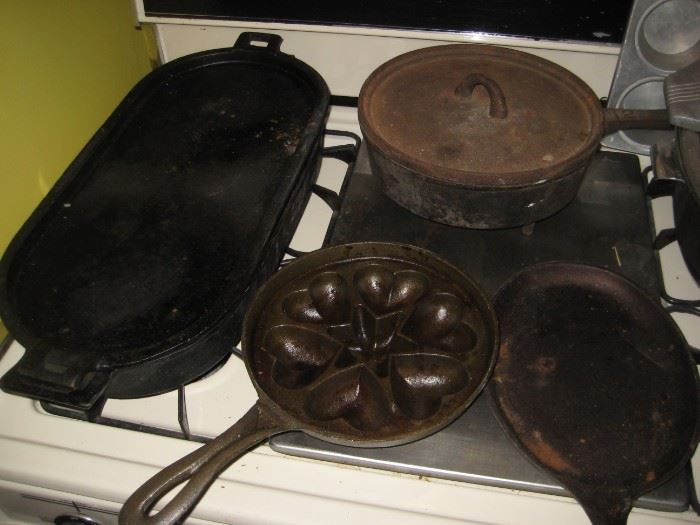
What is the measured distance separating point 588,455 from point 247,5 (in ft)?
2.44

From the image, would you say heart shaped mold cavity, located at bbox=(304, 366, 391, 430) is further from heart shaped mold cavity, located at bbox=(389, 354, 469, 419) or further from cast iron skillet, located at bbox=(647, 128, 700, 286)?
cast iron skillet, located at bbox=(647, 128, 700, 286)

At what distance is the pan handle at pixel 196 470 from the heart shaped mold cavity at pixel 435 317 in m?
0.18

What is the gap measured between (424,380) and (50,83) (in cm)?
61

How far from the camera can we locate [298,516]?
0.51 m

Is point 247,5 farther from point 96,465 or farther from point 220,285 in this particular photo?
point 96,465

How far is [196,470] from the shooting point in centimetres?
47

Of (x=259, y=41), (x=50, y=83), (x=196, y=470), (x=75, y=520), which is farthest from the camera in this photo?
(x=259, y=41)

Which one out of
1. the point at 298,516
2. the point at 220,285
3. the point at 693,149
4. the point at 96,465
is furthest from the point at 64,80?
the point at 693,149

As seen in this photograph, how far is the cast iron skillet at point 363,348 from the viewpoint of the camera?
51 cm

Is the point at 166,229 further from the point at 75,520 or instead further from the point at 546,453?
the point at 546,453

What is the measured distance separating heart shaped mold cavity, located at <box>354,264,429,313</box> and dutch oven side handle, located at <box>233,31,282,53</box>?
408 millimetres

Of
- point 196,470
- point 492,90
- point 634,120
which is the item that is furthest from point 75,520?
point 634,120

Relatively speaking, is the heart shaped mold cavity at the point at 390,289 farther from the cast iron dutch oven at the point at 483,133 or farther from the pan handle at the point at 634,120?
the pan handle at the point at 634,120

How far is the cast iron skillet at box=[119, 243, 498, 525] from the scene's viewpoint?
0.51m
